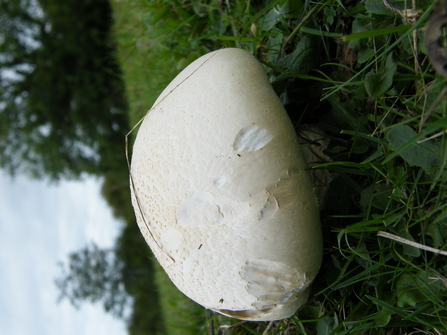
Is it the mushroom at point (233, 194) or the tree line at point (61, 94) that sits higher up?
the mushroom at point (233, 194)

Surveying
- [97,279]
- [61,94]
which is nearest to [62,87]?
[61,94]

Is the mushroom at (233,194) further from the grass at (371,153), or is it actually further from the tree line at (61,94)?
the tree line at (61,94)

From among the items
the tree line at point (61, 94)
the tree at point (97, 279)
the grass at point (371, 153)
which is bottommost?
the tree at point (97, 279)

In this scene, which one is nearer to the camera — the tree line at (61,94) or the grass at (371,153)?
the grass at (371,153)

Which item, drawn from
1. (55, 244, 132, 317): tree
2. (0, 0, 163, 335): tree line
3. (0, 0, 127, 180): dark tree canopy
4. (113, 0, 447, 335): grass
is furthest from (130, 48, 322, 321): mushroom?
(55, 244, 132, 317): tree

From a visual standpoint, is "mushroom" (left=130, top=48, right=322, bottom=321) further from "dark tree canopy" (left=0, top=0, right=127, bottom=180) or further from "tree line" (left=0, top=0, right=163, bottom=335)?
"dark tree canopy" (left=0, top=0, right=127, bottom=180)

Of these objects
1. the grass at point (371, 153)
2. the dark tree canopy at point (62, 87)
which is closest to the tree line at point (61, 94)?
the dark tree canopy at point (62, 87)
